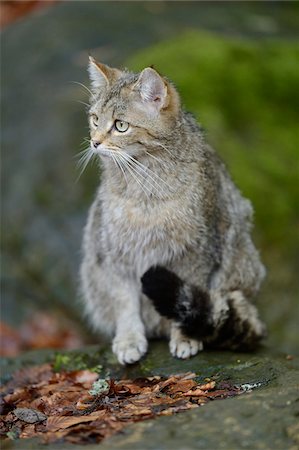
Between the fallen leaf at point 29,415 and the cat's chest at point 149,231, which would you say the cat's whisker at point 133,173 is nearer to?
the cat's chest at point 149,231

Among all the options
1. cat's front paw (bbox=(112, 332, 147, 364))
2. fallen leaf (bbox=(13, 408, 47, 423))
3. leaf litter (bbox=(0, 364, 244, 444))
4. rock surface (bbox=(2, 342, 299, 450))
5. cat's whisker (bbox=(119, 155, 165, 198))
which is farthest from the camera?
cat's front paw (bbox=(112, 332, 147, 364))

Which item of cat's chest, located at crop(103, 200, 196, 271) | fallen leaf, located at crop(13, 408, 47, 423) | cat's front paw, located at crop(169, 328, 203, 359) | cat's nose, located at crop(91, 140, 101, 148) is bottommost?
fallen leaf, located at crop(13, 408, 47, 423)

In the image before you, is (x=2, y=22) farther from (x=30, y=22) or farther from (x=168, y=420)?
(x=168, y=420)

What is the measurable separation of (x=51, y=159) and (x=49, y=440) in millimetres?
5422

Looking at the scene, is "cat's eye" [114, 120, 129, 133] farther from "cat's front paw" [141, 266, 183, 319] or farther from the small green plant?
the small green plant

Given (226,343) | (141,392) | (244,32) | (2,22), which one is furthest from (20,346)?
(2,22)

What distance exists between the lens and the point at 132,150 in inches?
190

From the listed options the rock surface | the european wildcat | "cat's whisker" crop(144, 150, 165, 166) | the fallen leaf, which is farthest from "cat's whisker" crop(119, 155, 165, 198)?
the fallen leaf

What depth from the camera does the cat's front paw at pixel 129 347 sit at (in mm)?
5246

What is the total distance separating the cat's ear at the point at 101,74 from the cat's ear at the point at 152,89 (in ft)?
0.99

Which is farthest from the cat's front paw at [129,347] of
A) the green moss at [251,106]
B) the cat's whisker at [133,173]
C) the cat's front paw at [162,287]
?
the green moss at [251,106]

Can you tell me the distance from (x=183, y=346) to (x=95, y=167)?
3571 millimetres

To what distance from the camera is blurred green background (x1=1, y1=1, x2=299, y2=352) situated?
7.87 m

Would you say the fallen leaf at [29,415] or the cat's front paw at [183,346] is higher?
the cat's front paw at [183,346]
